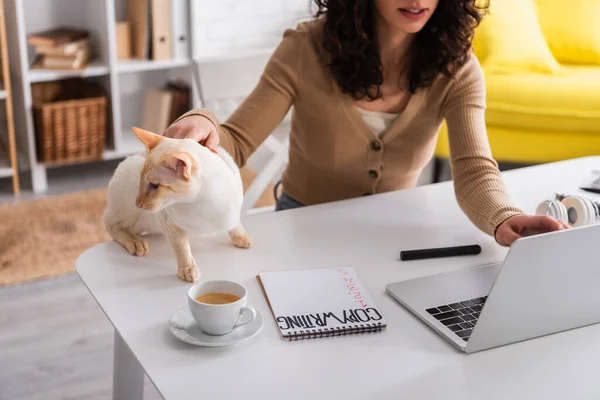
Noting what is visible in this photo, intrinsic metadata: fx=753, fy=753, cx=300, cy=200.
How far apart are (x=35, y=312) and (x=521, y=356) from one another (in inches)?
65.8

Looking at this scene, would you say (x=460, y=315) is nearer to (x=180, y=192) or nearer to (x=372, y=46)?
(x=180, y=192)

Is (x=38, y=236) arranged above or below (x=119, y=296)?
below

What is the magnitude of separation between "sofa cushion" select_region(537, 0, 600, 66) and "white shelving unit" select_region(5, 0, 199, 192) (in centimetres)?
151

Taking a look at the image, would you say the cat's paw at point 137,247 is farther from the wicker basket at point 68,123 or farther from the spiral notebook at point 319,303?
the wicker basket at point 68,123

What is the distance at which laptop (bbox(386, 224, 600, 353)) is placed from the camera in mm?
917

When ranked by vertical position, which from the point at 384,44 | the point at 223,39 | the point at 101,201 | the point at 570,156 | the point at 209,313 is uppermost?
the point at 384,44

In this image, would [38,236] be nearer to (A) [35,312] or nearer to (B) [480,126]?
(A) [35,312]

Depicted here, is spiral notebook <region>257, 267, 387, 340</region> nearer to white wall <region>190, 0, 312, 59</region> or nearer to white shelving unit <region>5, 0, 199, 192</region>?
Answer: white shelving unit <region>5, 0, 199, 192</region>

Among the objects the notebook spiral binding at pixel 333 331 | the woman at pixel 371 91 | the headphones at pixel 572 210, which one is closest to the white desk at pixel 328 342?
the notebook spiral binding at pixel 333 331

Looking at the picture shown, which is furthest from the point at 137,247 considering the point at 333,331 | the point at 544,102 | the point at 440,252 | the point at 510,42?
the point at 510,42

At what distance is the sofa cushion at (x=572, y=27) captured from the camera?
3084 millimetres

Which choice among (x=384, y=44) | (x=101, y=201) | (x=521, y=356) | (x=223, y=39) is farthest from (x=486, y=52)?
(x=521, y=356)

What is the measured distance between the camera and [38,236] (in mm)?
2674

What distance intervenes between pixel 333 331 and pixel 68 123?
2376 millimetres
